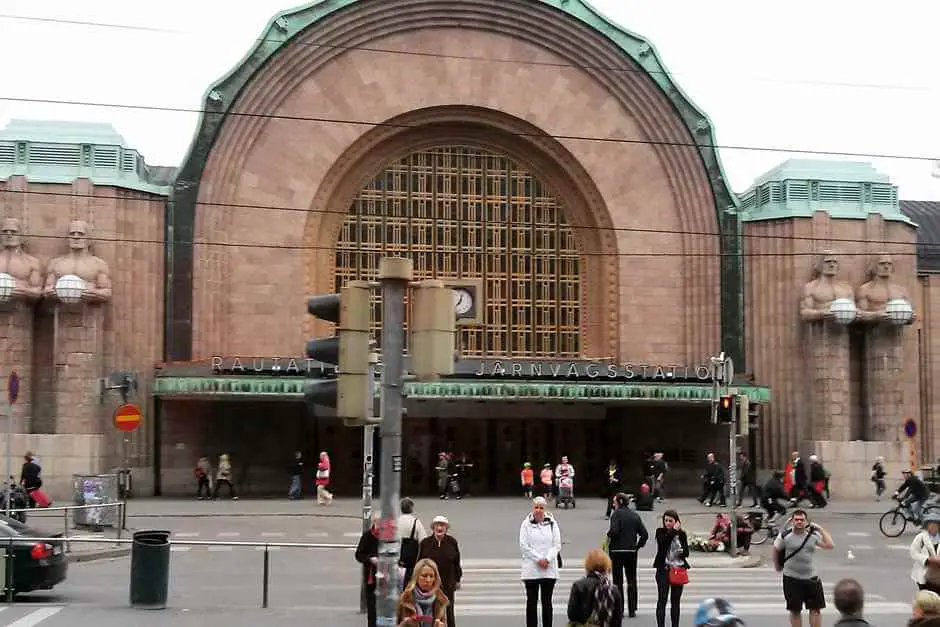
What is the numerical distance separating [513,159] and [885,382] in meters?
12.8

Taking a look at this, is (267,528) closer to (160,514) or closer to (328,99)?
(160,514)

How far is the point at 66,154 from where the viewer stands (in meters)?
36.8

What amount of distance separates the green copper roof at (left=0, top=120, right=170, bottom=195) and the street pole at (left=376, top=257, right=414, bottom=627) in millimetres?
28337

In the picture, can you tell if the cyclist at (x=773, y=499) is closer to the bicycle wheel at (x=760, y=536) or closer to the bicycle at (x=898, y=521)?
the bicycle wheel at (x=760, y=536)

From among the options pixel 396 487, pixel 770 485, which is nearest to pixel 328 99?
pixel 770 485

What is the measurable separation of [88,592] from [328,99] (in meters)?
22.9

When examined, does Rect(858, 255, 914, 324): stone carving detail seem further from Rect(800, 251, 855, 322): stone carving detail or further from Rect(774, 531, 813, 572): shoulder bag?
Rect(774, 531, 813, 572): shoulder bag

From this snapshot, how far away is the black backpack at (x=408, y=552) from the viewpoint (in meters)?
14.9

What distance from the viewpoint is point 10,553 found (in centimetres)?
1783

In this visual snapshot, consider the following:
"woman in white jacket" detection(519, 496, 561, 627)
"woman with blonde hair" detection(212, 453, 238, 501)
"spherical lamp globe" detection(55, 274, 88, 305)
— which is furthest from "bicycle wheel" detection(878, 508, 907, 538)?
"spherical lamp globe" detection(55, 274, 88, 305)

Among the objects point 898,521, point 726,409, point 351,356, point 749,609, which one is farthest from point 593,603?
point 898,521

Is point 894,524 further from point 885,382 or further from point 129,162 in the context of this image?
point 129,162

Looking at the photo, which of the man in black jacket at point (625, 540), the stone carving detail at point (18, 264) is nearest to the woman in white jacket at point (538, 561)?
the man in black jacket at point (625, 540)

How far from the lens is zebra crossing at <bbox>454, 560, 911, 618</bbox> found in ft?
58.2
